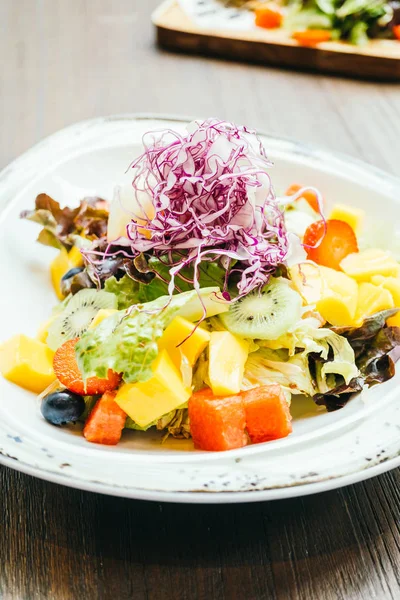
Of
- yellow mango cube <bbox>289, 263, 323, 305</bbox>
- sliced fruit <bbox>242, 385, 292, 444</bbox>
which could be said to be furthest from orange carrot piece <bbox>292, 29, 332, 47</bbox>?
sliced fruit <bbox>242, 385, 292, 444</bbox>

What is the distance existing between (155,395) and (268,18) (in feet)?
11.6

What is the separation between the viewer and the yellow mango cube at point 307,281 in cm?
233

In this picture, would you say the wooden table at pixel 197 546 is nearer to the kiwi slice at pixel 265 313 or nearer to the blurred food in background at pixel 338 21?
the kiwi slice at pixel 265 313

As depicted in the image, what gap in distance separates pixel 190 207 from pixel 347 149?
6.34 feet

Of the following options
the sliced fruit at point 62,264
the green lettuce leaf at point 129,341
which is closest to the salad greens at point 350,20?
the sliced fruit at point 62,264

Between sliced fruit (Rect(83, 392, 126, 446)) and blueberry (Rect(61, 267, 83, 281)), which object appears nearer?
sliced fruit (Rect(83, 392, 126, 446))

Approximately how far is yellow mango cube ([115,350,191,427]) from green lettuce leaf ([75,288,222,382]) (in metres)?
0.05

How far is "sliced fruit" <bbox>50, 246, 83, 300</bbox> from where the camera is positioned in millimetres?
2661

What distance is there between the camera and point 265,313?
2207 millimetres

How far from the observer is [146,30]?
5125 mm

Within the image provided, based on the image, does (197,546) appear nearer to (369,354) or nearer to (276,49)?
(369,354)

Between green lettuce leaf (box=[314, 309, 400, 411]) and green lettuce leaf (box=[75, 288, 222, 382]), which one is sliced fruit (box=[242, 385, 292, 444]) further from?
green lettuce leaf (box=[75, 288, 222, 382])

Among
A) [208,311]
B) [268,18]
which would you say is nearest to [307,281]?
[208,311]

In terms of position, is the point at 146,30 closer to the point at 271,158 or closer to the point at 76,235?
the point at 271,158
